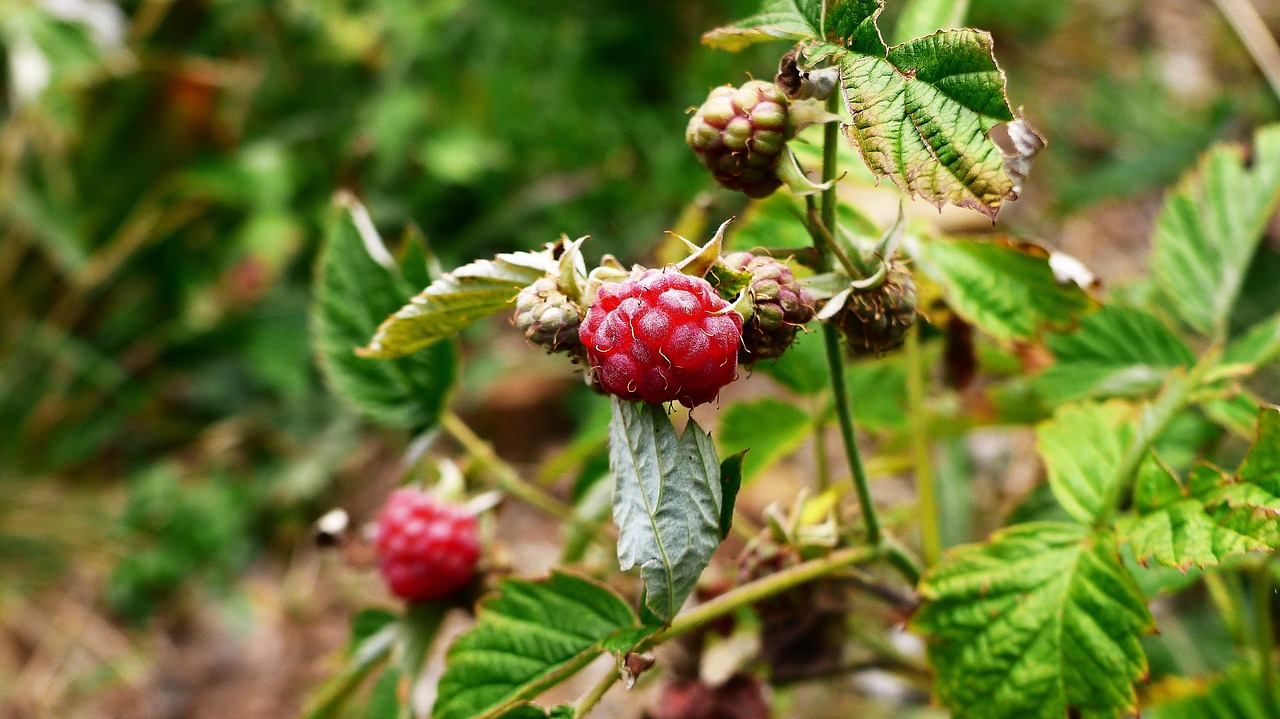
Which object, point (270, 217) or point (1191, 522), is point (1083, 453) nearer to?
point (1191, 522)

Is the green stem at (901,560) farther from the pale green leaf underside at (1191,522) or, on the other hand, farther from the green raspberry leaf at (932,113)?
the green raspberry leaf at (932,113)

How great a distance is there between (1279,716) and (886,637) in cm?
38

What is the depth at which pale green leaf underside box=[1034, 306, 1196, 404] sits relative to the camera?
766 mm

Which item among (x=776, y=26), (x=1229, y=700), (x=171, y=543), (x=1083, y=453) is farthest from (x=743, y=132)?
(x=171, y=543)

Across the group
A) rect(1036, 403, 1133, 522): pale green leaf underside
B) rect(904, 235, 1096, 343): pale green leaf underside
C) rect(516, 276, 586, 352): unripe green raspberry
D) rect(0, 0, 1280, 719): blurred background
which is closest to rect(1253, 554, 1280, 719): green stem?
rect(1036, 403, 1133, 522): pale green leaf underside

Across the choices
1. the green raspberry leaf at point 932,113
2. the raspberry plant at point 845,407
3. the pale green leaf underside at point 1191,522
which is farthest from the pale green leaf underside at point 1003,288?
the green raspberry leaf at point 932,113

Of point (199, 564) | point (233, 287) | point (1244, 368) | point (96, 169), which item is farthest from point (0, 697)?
point (1244, 368)

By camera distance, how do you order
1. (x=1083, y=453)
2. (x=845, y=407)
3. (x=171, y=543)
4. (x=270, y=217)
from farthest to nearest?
1. (x=270, y=217)
2. (x=171, y=543)
3. (x=1083, y=453)
4. (x=845, y=407)

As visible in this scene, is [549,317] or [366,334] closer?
[549,317]

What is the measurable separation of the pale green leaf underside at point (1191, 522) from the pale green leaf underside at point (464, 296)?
41 cm

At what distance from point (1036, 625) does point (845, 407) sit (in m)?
0.20

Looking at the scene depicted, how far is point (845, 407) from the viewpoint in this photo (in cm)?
53

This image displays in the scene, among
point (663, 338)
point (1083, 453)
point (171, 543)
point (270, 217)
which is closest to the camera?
point (663, 338)

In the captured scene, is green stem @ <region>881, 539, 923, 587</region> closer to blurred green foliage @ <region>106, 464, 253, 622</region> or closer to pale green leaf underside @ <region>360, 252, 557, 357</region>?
pale green leaf underside @ <region>360, 252, 557, 357</region>
